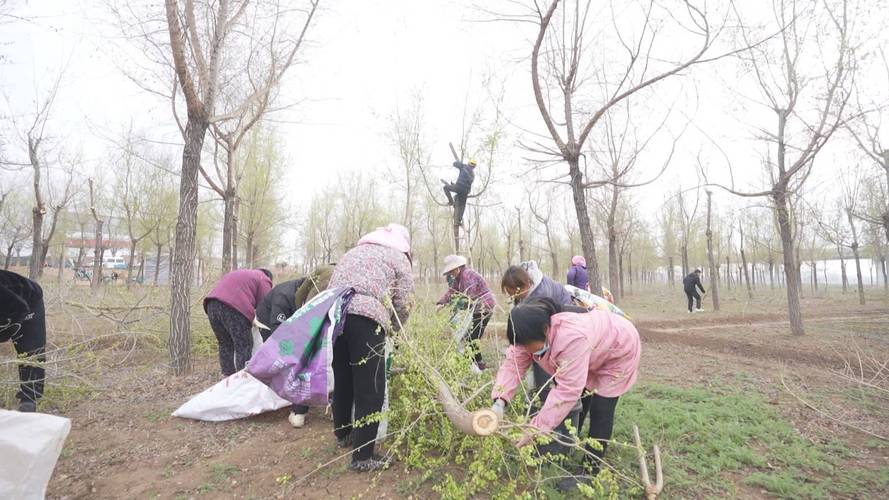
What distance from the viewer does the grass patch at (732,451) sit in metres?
2.48

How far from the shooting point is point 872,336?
7852mm

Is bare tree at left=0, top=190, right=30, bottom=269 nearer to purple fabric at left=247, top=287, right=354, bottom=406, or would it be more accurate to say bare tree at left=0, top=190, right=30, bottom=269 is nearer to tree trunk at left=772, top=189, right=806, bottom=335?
purple fabric at left=247, top=287, right=354, bottom=406

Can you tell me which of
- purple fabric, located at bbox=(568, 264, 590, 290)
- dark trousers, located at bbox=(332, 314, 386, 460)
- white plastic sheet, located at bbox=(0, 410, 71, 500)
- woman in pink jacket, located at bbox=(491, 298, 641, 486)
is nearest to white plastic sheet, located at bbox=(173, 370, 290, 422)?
dark trousers, located at bbox=(332, 314, 386, 460)

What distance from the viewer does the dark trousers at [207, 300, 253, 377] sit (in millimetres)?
3869

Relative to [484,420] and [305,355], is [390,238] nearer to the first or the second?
[305,355]

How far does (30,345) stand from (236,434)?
1.85 meters

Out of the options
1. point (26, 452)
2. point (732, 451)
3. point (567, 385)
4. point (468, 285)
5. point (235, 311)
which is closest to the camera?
point (26, 452)

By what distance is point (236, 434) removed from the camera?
10.5ft

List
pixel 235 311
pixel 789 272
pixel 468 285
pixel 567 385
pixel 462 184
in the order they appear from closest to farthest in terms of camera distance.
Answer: pixel 567 385, pixel 235 311, pixel 468 285, pixel 462 184, pixel 789 272

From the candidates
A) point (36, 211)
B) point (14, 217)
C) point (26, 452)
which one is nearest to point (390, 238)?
point (26, 452)

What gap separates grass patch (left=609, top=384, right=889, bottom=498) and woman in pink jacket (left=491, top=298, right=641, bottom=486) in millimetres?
536

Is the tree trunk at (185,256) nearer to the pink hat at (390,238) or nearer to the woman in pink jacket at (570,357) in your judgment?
the pink hat at (390,238)

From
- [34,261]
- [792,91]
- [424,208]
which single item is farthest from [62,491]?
[424,208]

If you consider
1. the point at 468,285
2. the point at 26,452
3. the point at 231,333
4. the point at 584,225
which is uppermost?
the point at 584,225
